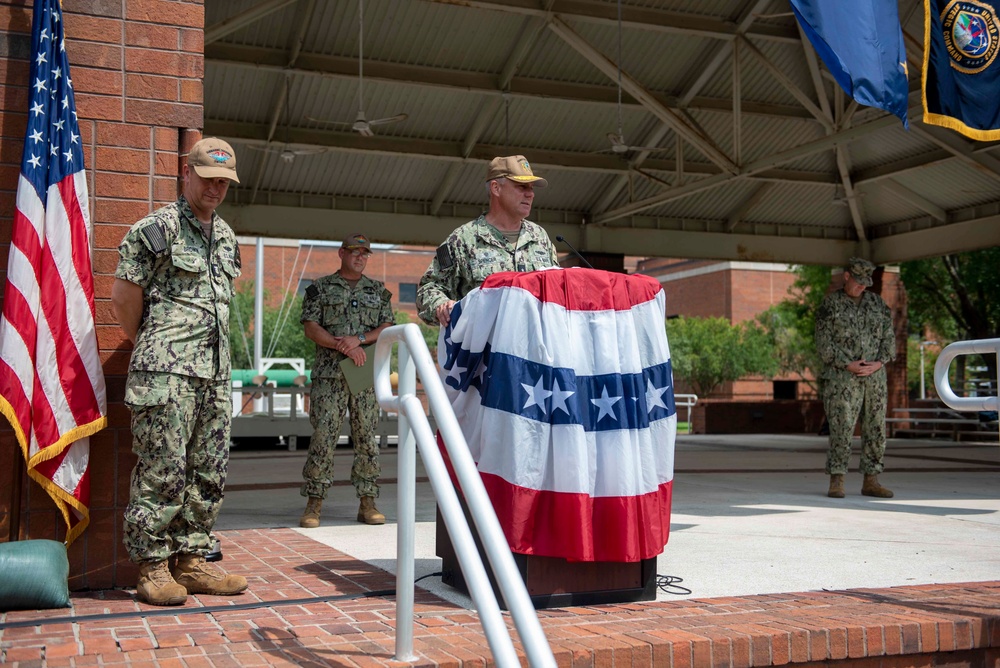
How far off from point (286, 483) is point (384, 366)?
763 cm

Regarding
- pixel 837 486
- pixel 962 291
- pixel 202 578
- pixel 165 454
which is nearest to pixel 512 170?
pixel 165 454

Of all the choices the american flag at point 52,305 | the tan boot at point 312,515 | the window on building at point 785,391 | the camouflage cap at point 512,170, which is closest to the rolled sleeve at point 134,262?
the american flag at point 52,305

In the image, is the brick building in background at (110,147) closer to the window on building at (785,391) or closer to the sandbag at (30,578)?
the sandbag at (30,578)

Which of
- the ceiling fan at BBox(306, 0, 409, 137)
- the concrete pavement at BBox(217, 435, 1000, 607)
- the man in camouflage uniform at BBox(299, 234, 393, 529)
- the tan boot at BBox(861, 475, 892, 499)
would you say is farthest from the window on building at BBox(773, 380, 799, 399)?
the man in camouflage uniform at BBox(299, 234, 393, 529)

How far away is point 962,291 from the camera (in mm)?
27375

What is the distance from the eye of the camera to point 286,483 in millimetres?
10820

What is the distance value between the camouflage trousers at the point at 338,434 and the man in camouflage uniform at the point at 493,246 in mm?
2283

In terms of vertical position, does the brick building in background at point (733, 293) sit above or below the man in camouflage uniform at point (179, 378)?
above

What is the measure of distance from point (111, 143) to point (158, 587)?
6.58 feet

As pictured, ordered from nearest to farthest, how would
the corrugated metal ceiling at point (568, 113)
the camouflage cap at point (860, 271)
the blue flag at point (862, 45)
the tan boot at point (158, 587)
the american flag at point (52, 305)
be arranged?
the tan boot at point (158, 587), the american flag at point (52, 305), the blue flag at point (862, 45), the camouflage cap at point (860, 271), the corrugated metal ceiling at point (568, 113)

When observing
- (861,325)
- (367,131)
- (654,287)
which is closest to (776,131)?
(367,131)

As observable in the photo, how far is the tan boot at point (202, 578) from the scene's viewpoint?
4312 mm

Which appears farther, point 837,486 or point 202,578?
point 837,486

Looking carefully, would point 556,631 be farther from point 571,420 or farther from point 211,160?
point 211,160
